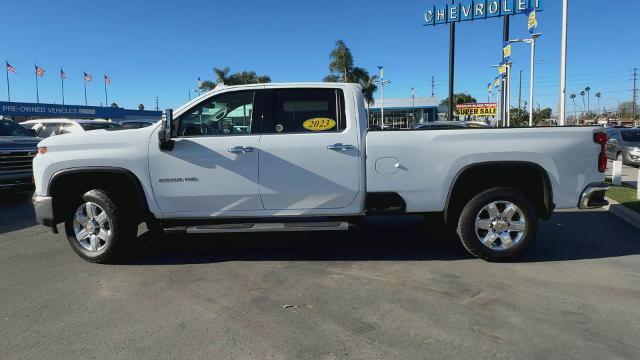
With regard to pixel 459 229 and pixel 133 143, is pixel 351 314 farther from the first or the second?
pixel 133 143

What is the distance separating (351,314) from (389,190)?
1.66 m

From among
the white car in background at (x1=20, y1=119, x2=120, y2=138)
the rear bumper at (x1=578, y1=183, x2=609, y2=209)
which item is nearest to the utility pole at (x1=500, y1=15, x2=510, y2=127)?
the white car in background at (x1=20, y1=119, x2=120, y2=138)

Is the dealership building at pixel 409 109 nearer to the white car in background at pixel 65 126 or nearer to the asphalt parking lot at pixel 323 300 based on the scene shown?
the white car in background at pixel 65 126

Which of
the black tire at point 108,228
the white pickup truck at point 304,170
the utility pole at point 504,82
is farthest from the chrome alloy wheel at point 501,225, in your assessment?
the utility pole at point 504,82

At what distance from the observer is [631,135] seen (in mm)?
18281

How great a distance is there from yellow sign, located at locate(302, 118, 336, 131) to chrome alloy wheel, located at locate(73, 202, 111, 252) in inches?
98.3


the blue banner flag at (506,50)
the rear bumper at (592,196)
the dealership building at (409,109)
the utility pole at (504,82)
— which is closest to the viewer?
Result: the rear bumper at (592,196)

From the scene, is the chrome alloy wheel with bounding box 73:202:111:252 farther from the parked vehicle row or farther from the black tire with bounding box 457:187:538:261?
the parked vehicle row

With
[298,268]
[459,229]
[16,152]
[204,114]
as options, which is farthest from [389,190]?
[16,152]

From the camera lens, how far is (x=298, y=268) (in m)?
5.31

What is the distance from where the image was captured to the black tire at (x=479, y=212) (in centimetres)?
530

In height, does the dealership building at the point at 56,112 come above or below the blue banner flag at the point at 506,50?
below

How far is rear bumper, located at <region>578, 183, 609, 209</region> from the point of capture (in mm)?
5266

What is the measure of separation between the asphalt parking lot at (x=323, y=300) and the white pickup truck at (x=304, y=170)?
0.51m
